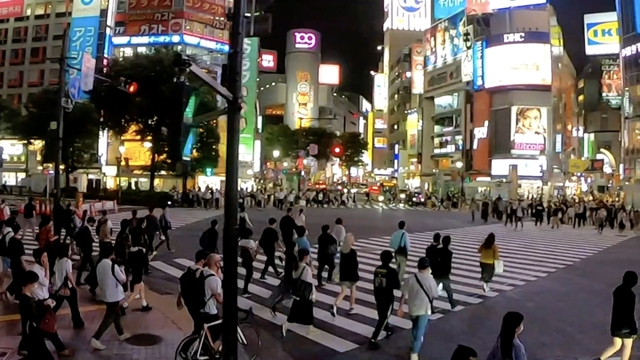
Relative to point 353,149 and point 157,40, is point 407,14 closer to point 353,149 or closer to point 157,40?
point 353,149

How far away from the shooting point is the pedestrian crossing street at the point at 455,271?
1016 centimetres

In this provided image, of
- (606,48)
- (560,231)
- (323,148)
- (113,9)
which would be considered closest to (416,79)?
(323,148)

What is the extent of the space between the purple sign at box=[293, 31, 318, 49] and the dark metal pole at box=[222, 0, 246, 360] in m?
103

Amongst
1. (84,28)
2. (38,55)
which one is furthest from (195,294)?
(38,55)

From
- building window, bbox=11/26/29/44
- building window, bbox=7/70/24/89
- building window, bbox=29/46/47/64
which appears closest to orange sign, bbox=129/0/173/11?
building window, bbox=29/46/47/64

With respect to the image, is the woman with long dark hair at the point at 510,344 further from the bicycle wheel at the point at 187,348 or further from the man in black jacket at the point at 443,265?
the man in black jacket at the point at 443,265

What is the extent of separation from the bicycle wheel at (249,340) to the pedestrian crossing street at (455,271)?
1.39 m

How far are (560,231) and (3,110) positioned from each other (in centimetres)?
5273

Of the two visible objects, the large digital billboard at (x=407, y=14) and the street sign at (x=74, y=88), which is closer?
the street sign at (x=74, y=88)

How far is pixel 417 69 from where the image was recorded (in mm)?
95062

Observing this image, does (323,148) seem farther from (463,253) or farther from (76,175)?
(463,253)

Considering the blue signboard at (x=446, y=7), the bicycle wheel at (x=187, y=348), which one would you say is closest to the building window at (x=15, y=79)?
the blue signboard at (x=446, y=7)

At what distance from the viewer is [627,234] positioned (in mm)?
33062

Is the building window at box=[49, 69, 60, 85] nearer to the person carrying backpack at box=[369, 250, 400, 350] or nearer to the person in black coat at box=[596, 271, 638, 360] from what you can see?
the person carrying backpack at box=[369, 250, 400, 350]
